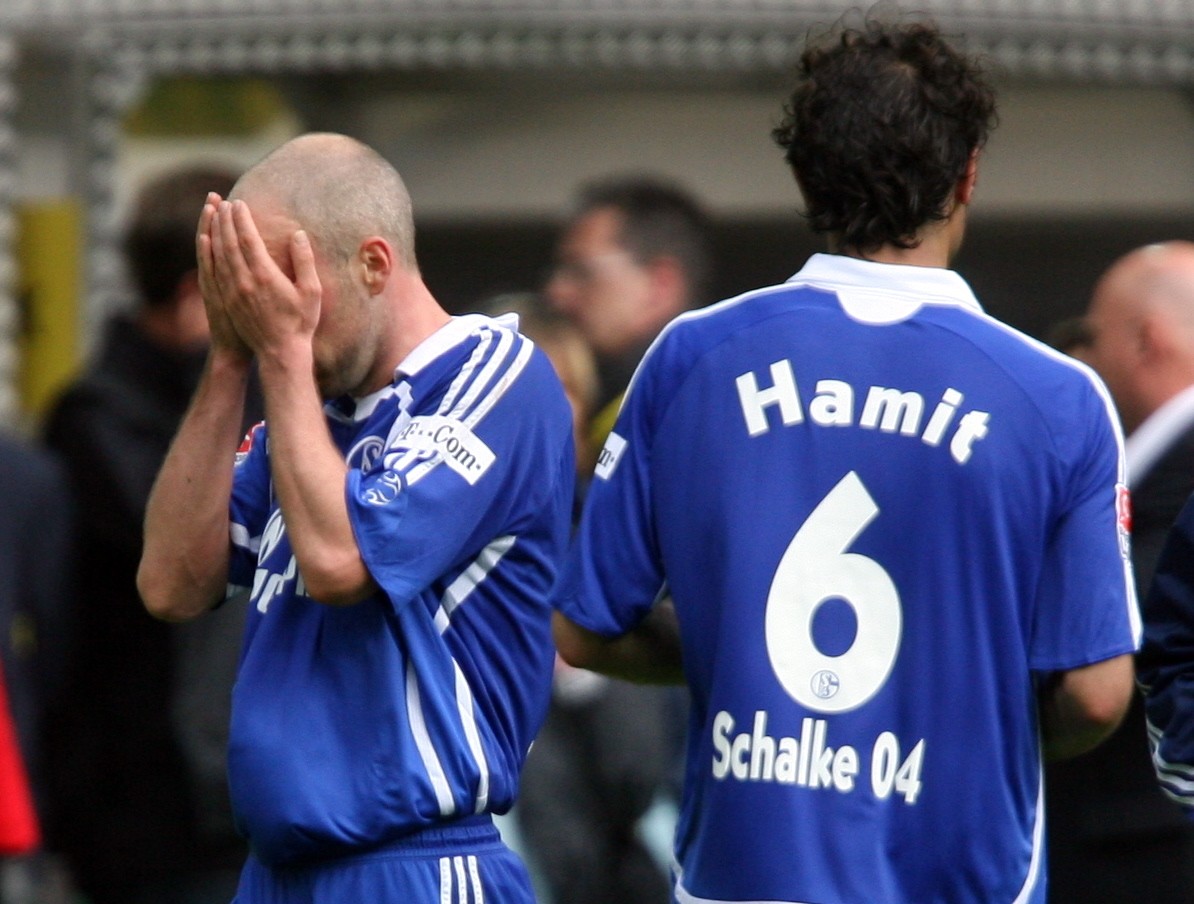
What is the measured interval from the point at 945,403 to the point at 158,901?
3.07 m

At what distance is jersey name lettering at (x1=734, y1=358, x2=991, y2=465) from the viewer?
302 centimetres

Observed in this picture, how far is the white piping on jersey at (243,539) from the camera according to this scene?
3.57 meters

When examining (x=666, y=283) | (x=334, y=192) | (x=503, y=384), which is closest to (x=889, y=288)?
(x=503, y=384)

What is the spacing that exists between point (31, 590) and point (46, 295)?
3922mm

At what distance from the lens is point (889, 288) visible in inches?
123

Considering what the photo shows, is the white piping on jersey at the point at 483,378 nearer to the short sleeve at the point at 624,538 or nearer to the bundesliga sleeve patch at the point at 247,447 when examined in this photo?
the short sleeve at the point at 624,538

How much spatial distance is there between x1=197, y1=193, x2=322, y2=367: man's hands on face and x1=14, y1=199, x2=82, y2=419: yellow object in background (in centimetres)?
607

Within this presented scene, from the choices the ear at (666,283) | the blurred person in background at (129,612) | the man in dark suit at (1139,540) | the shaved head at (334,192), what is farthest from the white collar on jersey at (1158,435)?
the blurred person in background at (129,612)

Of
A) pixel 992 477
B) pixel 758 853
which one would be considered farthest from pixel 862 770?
pixel 992 477

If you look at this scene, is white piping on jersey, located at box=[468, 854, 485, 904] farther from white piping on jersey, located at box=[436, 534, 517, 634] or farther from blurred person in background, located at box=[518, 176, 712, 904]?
blurred person in background, located at box=[518, 176, 712, 904]

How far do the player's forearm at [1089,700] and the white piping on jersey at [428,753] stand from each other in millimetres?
863

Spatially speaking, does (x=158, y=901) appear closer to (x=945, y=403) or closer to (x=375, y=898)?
(x=375, y=898)

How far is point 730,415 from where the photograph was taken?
3.13 m

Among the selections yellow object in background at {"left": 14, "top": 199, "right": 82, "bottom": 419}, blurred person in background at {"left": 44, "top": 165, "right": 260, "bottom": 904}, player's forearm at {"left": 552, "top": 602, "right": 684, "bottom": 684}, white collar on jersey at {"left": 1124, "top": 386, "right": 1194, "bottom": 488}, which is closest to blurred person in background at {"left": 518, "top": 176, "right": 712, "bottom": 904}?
blurred person in background at {"left": 44, "top": 165, "right": 260, "bottom": 904}
